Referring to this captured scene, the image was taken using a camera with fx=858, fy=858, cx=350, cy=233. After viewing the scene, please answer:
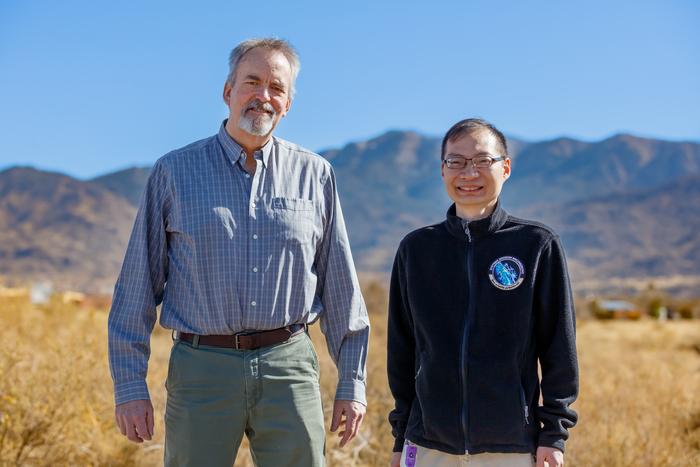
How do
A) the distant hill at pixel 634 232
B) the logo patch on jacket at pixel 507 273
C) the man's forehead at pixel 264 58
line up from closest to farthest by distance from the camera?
the logo patch on jacket at pixel 507 273
the man's forehead at pixel 264 58
the distant hill at pixel 634 232

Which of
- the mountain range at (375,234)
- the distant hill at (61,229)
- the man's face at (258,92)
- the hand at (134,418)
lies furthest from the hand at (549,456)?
Result: the distant hill at (61,229)

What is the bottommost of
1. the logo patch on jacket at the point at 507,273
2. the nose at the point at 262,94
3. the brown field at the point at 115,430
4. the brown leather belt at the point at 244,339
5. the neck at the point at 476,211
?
the brown field at the point at 115,430

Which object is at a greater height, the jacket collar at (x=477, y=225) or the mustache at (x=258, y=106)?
the mustache at (x=258, y=106)

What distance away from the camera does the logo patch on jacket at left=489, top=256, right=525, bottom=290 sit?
306 cm

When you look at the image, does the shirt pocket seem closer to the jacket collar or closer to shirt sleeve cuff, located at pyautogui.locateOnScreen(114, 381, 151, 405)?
the jacket collar

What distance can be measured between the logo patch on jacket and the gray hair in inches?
44.3

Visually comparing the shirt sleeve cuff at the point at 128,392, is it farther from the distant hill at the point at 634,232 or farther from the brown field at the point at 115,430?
the distant hill at the point at 634,232

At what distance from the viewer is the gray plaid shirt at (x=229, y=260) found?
10.6ft

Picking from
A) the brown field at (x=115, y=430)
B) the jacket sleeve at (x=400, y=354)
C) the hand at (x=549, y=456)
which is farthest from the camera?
the brown field at (x=115, y=430)

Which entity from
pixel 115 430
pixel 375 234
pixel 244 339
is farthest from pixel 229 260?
pixel 375 234

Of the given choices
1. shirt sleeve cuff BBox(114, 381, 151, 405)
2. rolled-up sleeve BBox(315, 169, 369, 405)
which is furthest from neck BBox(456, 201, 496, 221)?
shirt sleeve cuff BBox(114, 381, 151, 405)

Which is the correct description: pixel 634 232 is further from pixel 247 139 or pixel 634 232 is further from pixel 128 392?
pixel 128 392

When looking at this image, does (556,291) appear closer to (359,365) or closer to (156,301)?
(359,365)

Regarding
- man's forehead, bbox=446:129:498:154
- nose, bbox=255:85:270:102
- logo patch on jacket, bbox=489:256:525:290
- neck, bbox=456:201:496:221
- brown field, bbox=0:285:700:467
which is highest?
nose, bbox=255:85:270:102
